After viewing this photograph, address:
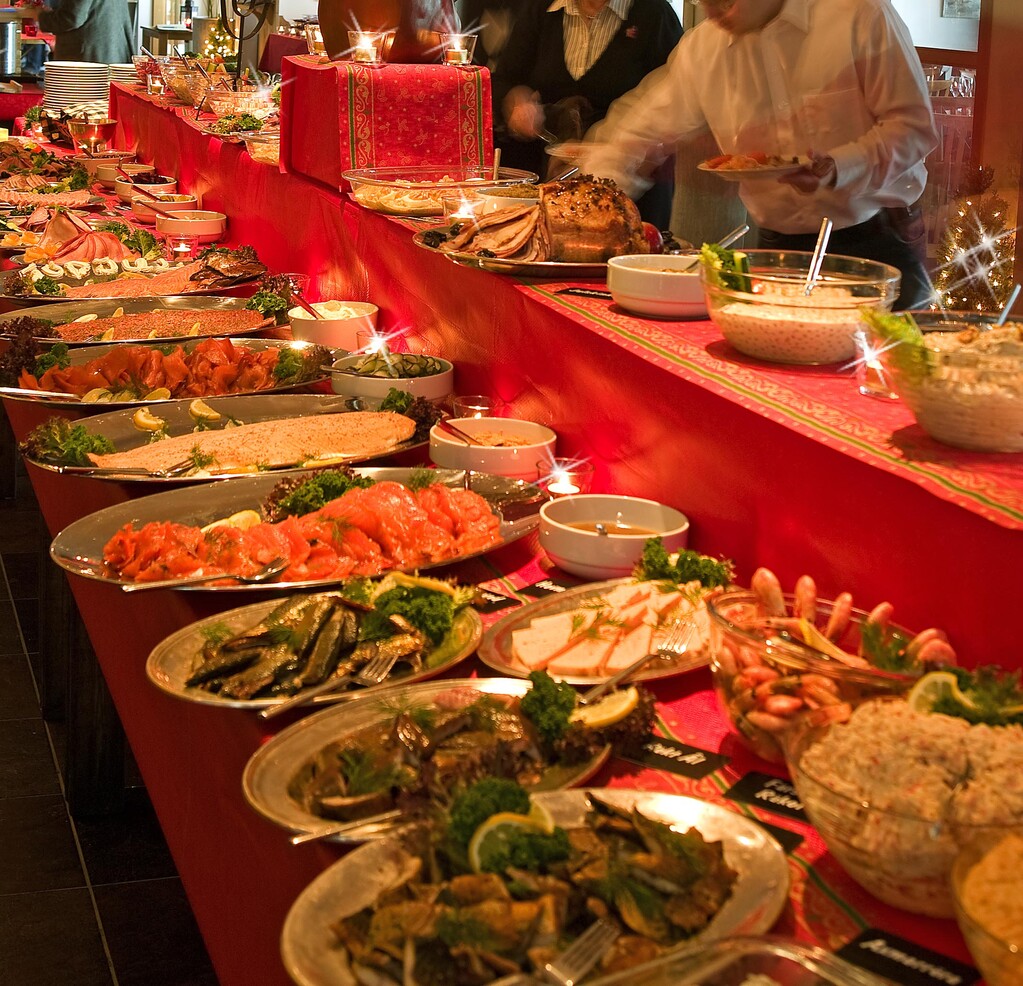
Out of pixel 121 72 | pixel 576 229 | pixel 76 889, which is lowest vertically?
pixel 76 889

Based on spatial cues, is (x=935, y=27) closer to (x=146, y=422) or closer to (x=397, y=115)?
(x=397, y=115)

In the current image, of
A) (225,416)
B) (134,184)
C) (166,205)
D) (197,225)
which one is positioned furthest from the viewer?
(134,184)

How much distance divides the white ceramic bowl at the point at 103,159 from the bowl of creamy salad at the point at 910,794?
569cm

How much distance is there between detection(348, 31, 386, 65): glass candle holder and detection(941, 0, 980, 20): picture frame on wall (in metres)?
2.14

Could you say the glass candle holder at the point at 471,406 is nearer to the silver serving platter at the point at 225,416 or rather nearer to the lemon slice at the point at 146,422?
the silver serving platter at the point at 225,416

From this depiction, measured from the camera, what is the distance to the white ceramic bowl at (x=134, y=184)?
525 centimetres

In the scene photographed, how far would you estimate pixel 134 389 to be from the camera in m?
2.60

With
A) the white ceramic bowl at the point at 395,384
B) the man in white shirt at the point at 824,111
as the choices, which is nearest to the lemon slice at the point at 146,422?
the white ceramic bowl at the point at 395,384

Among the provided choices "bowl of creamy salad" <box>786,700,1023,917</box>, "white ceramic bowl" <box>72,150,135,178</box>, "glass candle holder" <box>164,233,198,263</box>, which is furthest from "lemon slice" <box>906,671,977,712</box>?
"white ceramic bowl" <box>72,150,135,178</box>

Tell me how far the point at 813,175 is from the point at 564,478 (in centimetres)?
112

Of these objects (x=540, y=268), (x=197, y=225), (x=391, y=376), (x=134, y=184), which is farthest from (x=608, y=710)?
(x=134, y=184)

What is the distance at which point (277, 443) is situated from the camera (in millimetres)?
2234

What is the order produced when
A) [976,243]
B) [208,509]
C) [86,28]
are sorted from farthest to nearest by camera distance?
[86,28] → [976,243] → [208,509]

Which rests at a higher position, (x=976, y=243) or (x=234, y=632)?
(x=976, y=243)
